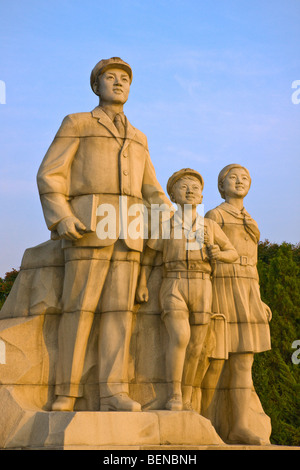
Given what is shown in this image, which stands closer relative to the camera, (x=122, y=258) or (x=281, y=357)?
(x=122, y=258)

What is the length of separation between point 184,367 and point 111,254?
4.76 feet

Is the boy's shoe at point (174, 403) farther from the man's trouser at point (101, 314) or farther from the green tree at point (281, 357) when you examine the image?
the green tree at point (281, 357)

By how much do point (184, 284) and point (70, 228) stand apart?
52.9 inches

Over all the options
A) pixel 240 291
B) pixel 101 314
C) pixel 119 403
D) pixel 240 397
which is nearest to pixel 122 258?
pixel 101 314

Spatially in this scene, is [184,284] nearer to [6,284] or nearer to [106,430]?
[106,430]

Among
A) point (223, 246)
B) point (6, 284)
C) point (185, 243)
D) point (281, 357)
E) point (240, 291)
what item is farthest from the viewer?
point (6, 284)

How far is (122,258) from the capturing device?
304 inches

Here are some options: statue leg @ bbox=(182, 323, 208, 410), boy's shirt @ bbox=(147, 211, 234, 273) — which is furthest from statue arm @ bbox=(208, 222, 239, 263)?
statue leg @ bbox=(182, 323, 208, 410)

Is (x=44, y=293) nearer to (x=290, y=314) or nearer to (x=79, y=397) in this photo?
(x=79, y=397)

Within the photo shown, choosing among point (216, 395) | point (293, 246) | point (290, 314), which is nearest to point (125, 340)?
point (216, 395)

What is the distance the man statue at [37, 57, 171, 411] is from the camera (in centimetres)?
748

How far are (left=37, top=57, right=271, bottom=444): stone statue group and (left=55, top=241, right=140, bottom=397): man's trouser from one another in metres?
0.01

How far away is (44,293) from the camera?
779 cm

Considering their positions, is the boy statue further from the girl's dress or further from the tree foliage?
the tree foliage
